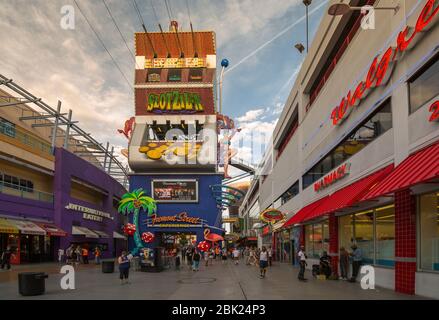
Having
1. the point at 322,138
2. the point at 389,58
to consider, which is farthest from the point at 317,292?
the point at 322,138

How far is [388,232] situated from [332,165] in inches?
322

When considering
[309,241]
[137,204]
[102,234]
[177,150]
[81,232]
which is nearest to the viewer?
[309,241]

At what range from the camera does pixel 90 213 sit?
1905 inches

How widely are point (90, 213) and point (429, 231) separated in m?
40.6

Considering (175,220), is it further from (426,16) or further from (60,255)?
(426,16)

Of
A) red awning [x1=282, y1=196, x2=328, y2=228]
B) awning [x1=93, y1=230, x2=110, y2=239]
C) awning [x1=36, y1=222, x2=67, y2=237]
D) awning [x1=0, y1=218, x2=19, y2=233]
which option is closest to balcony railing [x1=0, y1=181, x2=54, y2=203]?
awning [x1=36, y1=222, x2=67, y2=237]

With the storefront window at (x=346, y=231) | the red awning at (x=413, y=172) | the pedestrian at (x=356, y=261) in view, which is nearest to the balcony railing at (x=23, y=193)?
the storefront window at (x=346, y=231)

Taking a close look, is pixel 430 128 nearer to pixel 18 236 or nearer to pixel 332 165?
pixel 332 165

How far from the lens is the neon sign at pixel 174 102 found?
164 feet

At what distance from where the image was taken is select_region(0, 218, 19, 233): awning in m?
29.1

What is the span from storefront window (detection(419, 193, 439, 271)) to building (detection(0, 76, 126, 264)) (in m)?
25.8

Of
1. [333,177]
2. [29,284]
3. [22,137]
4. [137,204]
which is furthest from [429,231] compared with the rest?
[137,204]

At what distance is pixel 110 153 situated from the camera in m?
58.0

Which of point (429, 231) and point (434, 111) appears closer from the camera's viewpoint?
point (434, 111)
